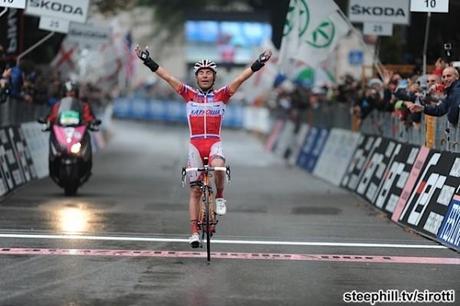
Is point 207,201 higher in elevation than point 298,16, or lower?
lower

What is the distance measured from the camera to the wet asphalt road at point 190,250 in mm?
8820

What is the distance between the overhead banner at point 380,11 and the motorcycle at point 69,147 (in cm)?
586

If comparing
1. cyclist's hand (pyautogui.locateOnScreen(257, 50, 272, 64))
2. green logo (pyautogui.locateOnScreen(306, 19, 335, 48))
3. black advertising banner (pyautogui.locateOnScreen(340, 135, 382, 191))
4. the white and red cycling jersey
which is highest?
green logo (pyautogui.locateOnScreen(306, 19, 335, 48))

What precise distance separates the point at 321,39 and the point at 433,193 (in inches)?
321

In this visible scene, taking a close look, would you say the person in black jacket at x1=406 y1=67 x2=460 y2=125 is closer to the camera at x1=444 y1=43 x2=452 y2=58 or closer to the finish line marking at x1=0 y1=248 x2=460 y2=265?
the camera at x1=444 y1=43 x2=452 y2=58

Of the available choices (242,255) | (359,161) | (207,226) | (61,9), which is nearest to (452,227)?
(242,255)

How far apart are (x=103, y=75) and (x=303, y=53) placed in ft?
61.4

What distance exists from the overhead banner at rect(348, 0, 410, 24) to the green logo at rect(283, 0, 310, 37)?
150 cm

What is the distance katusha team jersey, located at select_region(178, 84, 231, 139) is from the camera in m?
11.0

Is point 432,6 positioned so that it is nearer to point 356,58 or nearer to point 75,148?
point 75,148

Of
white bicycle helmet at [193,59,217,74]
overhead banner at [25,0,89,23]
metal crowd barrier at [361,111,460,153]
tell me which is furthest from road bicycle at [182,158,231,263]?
overhead banner at [25,0,89,23]

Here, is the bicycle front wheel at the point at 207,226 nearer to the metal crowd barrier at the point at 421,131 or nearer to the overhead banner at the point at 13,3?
the metal crowd barrier at the point at 421,131

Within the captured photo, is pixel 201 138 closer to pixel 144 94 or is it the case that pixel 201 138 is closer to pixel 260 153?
pixel 260 153

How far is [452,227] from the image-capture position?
12133mm
